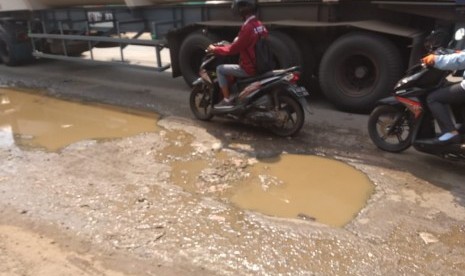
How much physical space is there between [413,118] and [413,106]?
0.15m

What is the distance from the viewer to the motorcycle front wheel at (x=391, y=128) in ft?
15.5

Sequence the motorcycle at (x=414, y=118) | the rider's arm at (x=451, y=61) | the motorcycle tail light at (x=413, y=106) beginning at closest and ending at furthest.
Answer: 1. the rider's arm at (x=451, y=61)
2. the motorcycle at (x=414, y=118)
3. the motorcycle tail light at (x=413, y=106)

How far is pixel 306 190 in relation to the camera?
4180 mm

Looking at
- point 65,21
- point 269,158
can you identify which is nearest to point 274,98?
point 269,158

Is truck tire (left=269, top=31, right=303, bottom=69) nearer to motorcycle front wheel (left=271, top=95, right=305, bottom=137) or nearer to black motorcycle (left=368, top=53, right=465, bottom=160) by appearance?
motorcycle front wheel (left=271, top=95, right=305, bottom=137)

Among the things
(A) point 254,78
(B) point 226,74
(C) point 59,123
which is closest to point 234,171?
(A) point 254,78

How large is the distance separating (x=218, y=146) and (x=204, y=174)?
822mm

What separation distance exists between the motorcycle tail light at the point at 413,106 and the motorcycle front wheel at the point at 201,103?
254 centimetres

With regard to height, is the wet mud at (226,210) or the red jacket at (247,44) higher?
the red jacket at (247,44)

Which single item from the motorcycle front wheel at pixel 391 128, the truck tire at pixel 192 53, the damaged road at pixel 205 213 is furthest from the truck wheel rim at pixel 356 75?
the truck tire at pixel 192 53

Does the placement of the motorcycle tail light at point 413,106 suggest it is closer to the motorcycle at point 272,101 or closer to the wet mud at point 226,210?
the wet mud at point 226,210

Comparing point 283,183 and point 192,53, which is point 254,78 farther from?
point 192,53

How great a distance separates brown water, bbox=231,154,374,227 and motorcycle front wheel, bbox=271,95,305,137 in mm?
605

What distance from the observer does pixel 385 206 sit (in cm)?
379
